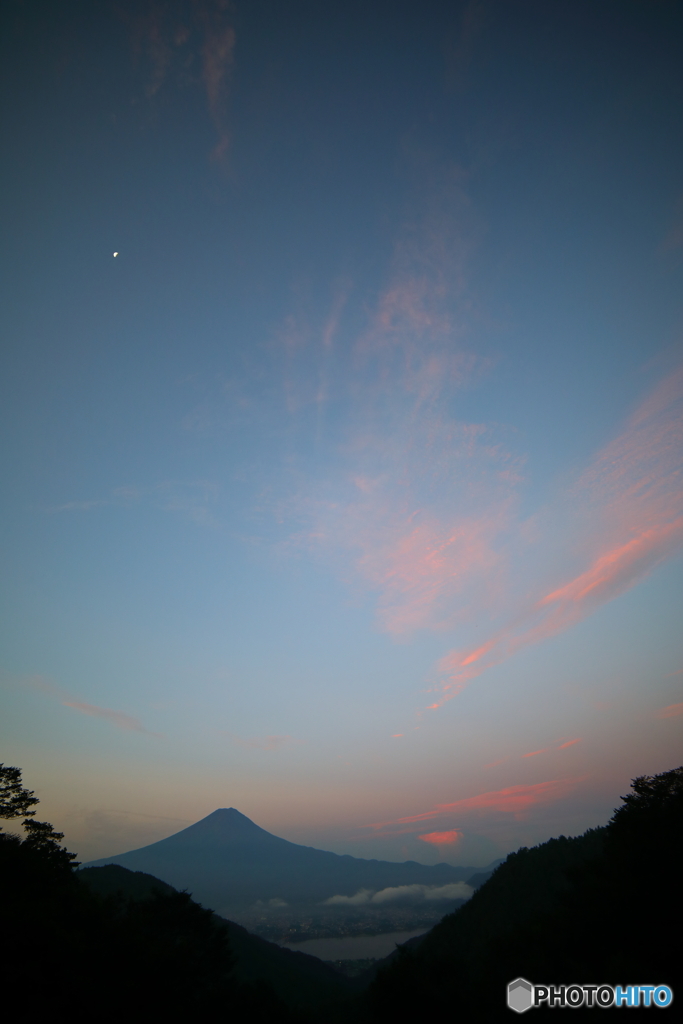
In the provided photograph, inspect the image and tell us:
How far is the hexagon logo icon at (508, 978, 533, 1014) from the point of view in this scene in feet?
75.7

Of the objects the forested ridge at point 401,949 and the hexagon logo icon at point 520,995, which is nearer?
the forested ridge at point 401,949

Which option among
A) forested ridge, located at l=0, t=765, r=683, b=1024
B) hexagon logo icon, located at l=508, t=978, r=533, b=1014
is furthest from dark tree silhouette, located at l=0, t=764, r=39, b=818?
hexagon logo icon, located at l=508, t=978, r=533, b=1014

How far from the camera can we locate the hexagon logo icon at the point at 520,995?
23.1 meters

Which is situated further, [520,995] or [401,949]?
[401,949]

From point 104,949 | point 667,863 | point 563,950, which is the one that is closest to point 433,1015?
point 563,950

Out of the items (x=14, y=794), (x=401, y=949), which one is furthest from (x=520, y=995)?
(x=14, y=794)

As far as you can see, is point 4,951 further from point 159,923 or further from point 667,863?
point 159,923

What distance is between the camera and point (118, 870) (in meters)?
102

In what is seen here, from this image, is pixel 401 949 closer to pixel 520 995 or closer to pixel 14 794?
pixel 520 995

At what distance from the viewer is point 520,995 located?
78.1ft

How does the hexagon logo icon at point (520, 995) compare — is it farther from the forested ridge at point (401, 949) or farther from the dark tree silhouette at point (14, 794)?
the dark tree silhouette at point (14, 794)

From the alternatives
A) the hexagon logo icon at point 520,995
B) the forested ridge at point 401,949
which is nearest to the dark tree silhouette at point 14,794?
the forested ridge at point 401,949

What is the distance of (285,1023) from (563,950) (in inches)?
1146

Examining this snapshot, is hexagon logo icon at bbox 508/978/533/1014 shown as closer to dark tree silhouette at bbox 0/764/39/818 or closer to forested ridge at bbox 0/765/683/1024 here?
forested ridge at bbox 0/765/683/1024
